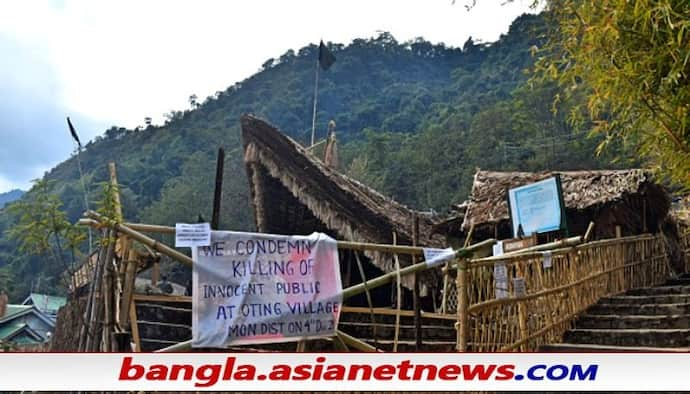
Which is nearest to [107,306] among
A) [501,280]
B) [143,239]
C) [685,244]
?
[143,239]

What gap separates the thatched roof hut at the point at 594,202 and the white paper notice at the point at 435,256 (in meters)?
5.53

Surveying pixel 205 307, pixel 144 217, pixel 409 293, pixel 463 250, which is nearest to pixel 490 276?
pixel 463 250

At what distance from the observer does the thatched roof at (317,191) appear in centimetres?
859

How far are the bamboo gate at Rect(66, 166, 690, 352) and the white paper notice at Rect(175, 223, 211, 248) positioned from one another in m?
0.07

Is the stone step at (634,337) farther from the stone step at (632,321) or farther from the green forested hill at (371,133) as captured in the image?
the green forested hill at (371,133)

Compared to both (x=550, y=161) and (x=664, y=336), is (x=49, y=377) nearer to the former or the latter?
(x=664, y=336)

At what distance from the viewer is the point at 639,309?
253 inches

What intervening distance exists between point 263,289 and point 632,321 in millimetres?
4301

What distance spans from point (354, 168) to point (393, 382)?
19075 millimetres

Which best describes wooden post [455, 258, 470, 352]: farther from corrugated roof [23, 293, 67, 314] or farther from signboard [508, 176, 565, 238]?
corrugated roof [23, 293, 67, 314]

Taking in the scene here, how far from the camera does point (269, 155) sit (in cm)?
909

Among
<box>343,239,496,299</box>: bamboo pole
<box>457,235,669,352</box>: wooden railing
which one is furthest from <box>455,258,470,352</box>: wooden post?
<box>343,239,496,299</box>: bamboo pole

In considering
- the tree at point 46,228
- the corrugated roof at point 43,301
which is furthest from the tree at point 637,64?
the corrugated roof at point 43,301

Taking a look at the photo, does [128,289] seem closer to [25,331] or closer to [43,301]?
[25,331]
